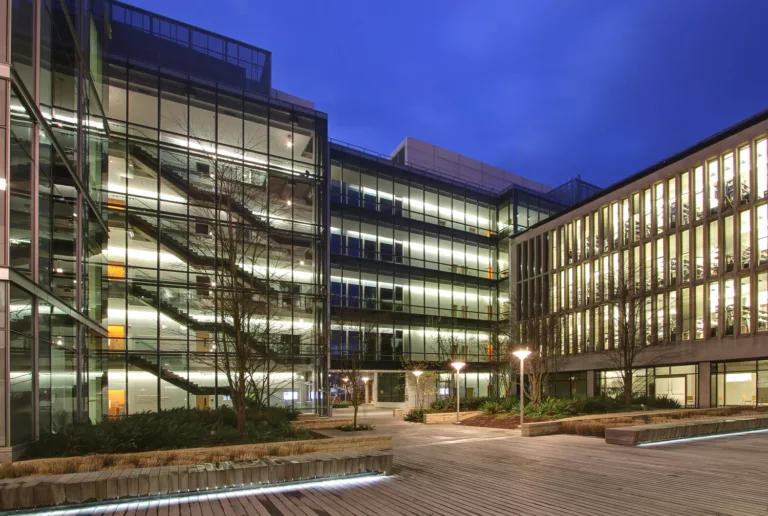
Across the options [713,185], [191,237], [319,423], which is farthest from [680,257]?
[191,237]

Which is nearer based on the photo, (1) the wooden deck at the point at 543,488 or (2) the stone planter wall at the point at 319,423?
(1) the wooden deck at the point at 543,488

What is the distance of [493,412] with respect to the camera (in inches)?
1121

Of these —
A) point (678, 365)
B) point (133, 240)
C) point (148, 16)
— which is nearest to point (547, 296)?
point (678, 365)

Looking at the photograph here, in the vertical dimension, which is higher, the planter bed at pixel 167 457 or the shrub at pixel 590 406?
the planter bed at pixel 167 457

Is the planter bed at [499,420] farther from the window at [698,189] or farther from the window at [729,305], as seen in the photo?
the window at [698,189]

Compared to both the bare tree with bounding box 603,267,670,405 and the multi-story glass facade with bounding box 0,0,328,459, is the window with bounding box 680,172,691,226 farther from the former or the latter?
the multi-story glass facade with bounding box 0,0,328,459

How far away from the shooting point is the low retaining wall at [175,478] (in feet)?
28.7

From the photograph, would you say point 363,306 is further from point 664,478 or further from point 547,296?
point 664,478

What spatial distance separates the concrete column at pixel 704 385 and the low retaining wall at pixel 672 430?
48.8 feet

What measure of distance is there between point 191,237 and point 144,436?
19834 millimetres

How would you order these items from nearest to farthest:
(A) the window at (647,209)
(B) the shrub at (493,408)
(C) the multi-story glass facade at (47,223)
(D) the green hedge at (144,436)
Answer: (D) the green hedge at (144,436) → (C) the multi-story glass facade at (47,223) → (B) the shrub at (493,408) → (A) the window at (647,209)

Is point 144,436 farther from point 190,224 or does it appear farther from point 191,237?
point 190,224

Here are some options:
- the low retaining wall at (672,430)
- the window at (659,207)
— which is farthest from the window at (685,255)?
the low retaining wall at (672,430)

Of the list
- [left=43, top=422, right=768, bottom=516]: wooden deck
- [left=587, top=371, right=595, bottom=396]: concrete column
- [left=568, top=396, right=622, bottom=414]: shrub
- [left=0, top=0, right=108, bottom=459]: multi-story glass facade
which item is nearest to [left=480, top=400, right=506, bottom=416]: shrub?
[left=568, top=396, right=622, bottom=414]: shrub
